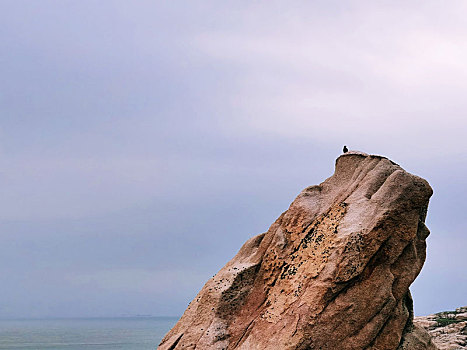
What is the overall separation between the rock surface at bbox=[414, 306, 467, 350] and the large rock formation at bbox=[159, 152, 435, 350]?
15.1 metres

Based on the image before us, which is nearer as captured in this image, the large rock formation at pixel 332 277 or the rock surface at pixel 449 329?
the large rock formation at pixel 332 277

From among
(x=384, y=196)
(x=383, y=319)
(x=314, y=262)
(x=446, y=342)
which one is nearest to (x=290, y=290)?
(x=314, y=262)

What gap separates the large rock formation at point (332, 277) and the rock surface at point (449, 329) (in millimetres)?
15133

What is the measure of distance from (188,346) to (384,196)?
268 inches

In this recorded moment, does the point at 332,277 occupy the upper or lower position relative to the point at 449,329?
lower

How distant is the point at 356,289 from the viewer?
15.5 meters

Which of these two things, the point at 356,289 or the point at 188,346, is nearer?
the point at 356,289

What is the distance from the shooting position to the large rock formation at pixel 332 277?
15453 mm

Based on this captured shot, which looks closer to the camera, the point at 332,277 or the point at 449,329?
the point at 332,277

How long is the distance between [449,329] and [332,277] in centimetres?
2239

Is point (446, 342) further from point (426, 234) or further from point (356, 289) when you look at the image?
point (356, 289)

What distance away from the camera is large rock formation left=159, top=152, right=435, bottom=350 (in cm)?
1545

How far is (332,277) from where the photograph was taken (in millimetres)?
15461

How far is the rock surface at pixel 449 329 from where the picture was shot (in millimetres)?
31016
